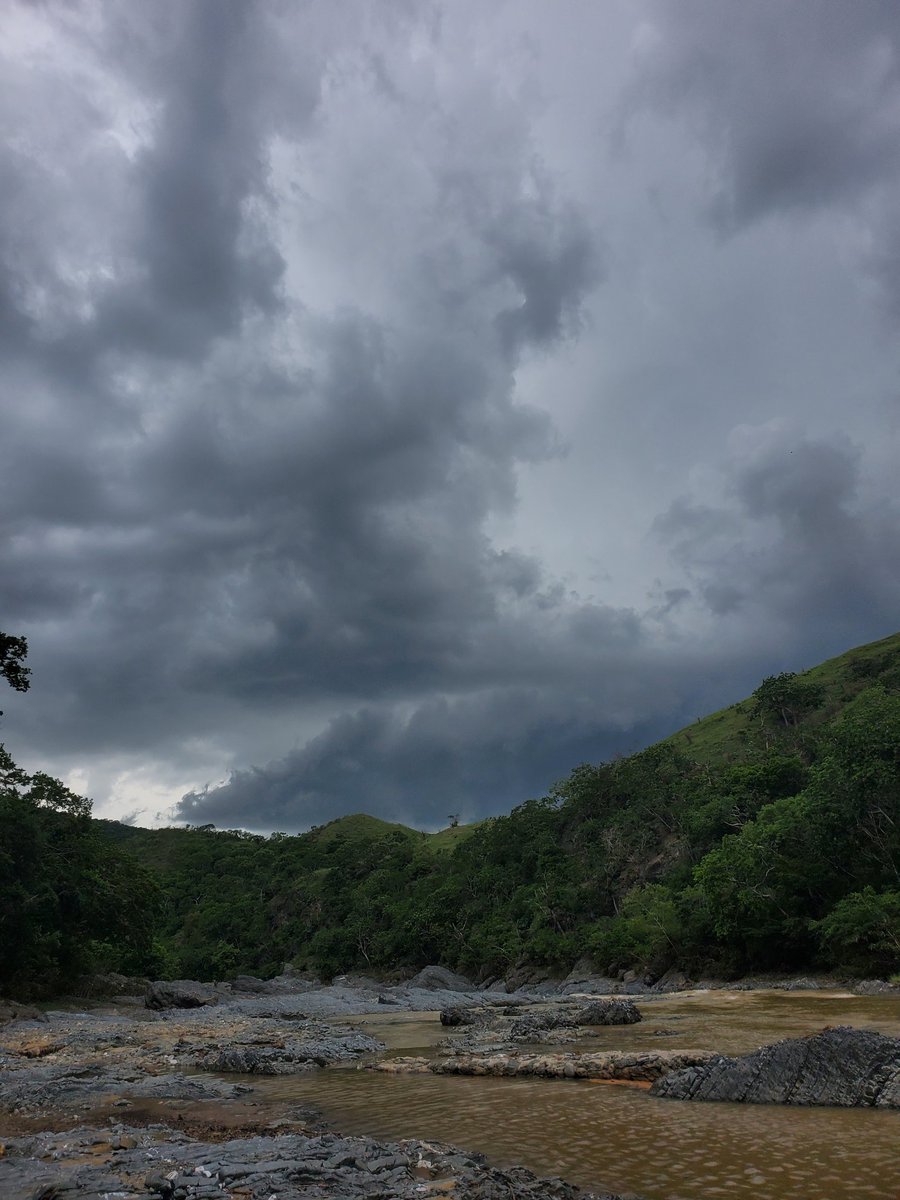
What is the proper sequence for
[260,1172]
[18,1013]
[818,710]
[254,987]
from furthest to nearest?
[818,710] < [254,987] < [18,1013] < [260,1172]

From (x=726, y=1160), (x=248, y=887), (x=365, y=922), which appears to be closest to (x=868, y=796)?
(x=726, y=1160)

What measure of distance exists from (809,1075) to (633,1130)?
4.28m

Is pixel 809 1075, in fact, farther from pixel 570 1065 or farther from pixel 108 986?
pixel 108 986

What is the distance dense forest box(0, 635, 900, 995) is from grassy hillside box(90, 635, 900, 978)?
0.25 m

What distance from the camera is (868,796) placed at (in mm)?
49438

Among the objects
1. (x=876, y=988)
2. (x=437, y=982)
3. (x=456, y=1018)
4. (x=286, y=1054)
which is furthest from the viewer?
(x=437, y=982)

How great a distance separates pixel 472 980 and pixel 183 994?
4733 centimetres

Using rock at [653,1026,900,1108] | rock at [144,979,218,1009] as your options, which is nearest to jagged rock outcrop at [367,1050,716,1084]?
rock at [653,1026,900,1108]

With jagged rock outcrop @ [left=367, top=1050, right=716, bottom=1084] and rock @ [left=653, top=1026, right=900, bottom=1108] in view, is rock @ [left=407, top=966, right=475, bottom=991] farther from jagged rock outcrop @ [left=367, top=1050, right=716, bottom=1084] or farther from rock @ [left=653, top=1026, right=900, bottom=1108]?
rock @ [left=653, top=1026, right=900, bottom=1108]

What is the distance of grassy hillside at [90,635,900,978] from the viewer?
51156 millimetres

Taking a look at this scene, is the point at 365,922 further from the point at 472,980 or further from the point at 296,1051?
the point at 296,1051

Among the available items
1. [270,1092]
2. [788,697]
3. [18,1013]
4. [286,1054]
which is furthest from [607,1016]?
Answer: [788,697]

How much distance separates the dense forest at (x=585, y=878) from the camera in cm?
4944

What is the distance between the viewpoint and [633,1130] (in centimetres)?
1271
